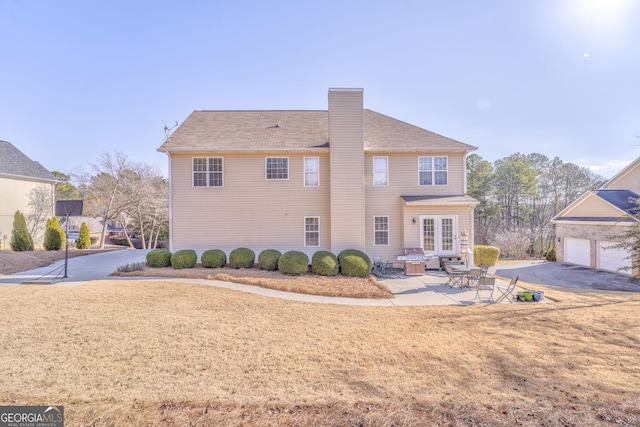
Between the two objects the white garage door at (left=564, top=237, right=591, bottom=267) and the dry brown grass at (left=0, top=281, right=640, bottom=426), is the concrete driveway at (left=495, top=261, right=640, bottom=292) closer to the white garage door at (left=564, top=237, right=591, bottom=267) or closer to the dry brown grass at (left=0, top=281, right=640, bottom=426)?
the white garage door at (left=564, top=237, right=591, bottom=267)

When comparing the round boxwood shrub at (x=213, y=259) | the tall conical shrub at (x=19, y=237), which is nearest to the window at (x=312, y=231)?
the round boxwood shrub at (x=213, y=259)

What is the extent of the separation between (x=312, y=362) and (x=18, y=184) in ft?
88.7

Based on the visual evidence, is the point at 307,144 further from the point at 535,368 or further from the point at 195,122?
the point at 535,368

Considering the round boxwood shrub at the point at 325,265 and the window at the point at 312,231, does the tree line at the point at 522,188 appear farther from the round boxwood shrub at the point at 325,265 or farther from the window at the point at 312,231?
the round boxwood shrub at the point at 325,265

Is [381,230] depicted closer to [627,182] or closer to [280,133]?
[280,133]

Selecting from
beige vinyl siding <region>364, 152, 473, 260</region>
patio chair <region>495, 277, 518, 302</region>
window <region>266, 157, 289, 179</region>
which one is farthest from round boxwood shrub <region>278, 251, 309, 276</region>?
patio chair <region>495, 277, 518, 302</region>

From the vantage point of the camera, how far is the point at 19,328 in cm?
576

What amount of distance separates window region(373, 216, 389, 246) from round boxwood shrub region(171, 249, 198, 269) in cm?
860

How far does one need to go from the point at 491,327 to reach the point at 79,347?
8.48 meters

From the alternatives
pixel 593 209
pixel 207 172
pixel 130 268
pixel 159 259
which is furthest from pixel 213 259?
pixel 593 209

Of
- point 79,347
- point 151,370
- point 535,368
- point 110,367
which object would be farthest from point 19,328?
point 535,368

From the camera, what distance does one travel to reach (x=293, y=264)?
1157 cm

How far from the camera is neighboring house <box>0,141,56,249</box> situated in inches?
764

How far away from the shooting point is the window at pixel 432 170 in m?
14.2
